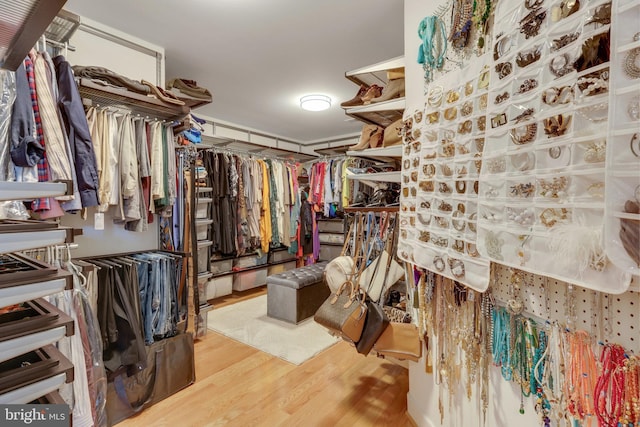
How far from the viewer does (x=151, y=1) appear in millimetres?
1962

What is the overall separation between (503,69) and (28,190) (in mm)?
1221

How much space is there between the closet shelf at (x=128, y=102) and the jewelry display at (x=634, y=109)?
2.26 metres

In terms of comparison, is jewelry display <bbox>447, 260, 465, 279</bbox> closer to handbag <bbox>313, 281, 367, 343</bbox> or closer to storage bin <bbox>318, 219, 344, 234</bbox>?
handbag <bbox>313, 281, 367, 343</bbox>

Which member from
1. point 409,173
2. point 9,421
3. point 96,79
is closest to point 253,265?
point 96,79

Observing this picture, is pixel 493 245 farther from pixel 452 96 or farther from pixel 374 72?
pixel 374 72

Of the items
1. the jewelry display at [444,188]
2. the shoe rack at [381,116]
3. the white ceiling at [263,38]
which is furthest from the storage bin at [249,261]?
the jewelry display at [444,188]

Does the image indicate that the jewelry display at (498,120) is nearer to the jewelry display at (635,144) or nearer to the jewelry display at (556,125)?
the jewelry display at (556,125)

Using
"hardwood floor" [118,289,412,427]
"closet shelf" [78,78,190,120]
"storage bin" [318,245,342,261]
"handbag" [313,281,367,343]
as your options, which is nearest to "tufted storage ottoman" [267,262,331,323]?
"hardwood floor" [118,289,412,427]

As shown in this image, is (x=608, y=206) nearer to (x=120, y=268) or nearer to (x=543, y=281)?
(x=543, y=281)

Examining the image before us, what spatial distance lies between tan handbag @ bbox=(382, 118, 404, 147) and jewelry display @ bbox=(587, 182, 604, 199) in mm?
1014

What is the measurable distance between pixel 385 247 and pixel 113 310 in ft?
5.24

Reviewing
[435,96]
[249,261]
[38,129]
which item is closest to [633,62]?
[435,96]

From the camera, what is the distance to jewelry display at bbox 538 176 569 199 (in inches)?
29.2

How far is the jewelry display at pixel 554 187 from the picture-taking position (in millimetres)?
742
